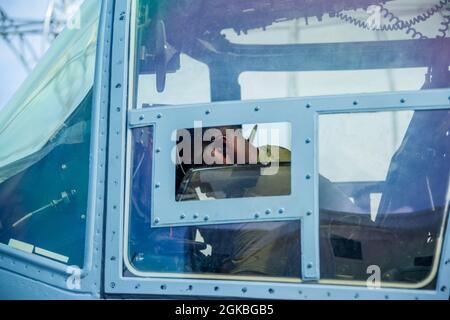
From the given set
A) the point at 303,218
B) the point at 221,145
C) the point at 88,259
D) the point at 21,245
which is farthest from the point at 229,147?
the point at 21,245

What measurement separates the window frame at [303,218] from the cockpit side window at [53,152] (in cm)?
12

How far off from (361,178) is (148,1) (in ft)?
3.26

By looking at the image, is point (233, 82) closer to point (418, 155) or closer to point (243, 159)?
point (243, 159)

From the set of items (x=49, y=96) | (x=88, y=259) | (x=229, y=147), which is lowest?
(x=88, y=259)

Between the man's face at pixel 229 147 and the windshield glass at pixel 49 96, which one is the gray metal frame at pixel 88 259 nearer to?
the windshield glass at pixel 49 96

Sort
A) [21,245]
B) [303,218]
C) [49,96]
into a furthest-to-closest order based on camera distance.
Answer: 1. [49,96]
2. [21,245]
3. [303,218]

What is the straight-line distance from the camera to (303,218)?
5.81ft

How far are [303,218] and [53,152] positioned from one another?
95cm

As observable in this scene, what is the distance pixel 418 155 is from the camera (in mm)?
1843

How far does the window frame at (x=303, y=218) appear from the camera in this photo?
1.72 meters

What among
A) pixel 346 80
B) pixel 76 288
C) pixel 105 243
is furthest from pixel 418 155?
pixel 76 288

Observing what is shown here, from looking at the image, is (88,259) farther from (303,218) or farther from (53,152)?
(303,218)

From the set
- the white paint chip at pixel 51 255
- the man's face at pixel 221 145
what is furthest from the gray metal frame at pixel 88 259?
the man's face at pixel 221 145

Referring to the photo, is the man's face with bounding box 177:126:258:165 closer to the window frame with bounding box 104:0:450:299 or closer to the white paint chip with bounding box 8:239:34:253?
the window frame with bounding box 104:0:450:299
